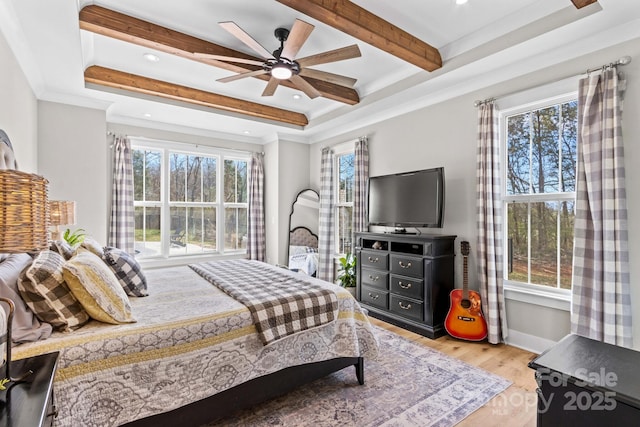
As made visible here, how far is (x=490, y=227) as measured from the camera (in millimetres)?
3031

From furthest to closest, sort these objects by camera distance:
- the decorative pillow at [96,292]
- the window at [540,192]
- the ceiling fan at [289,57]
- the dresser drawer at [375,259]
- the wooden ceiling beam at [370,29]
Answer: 1. the dresser drawer at [375,259]
2. the window at [540,192]
3. the ceiling fan at [289,57]
4. the wooden ceiling beam at [370,29]
5. the decorative pillow at [96,292]

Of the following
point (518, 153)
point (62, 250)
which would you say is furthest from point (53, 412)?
point (518, 153)

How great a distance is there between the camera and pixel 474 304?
3.12m

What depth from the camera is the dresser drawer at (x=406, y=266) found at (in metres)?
3.32

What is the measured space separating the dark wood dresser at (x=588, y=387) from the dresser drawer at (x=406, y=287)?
84.6 inches

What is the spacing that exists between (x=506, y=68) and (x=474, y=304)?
224cm

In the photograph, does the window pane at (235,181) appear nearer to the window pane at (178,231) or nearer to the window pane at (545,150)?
the window pane at (178,231)

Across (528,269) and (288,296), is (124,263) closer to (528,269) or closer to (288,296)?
(288,296)

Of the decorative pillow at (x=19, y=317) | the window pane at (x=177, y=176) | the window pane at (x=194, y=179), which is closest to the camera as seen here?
the decorative pillow at (x=19, y=317)

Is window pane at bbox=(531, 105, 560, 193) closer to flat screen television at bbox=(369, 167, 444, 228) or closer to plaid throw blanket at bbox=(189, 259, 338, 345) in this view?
flat screen television at bbox=(369, 167, 444, 228)

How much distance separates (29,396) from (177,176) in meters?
4.48

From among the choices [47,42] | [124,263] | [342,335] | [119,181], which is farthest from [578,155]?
[119,181]

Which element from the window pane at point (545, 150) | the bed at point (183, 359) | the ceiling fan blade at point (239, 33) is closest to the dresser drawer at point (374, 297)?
the bed at point (183, 359)

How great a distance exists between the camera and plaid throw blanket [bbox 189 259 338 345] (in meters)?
1.92
